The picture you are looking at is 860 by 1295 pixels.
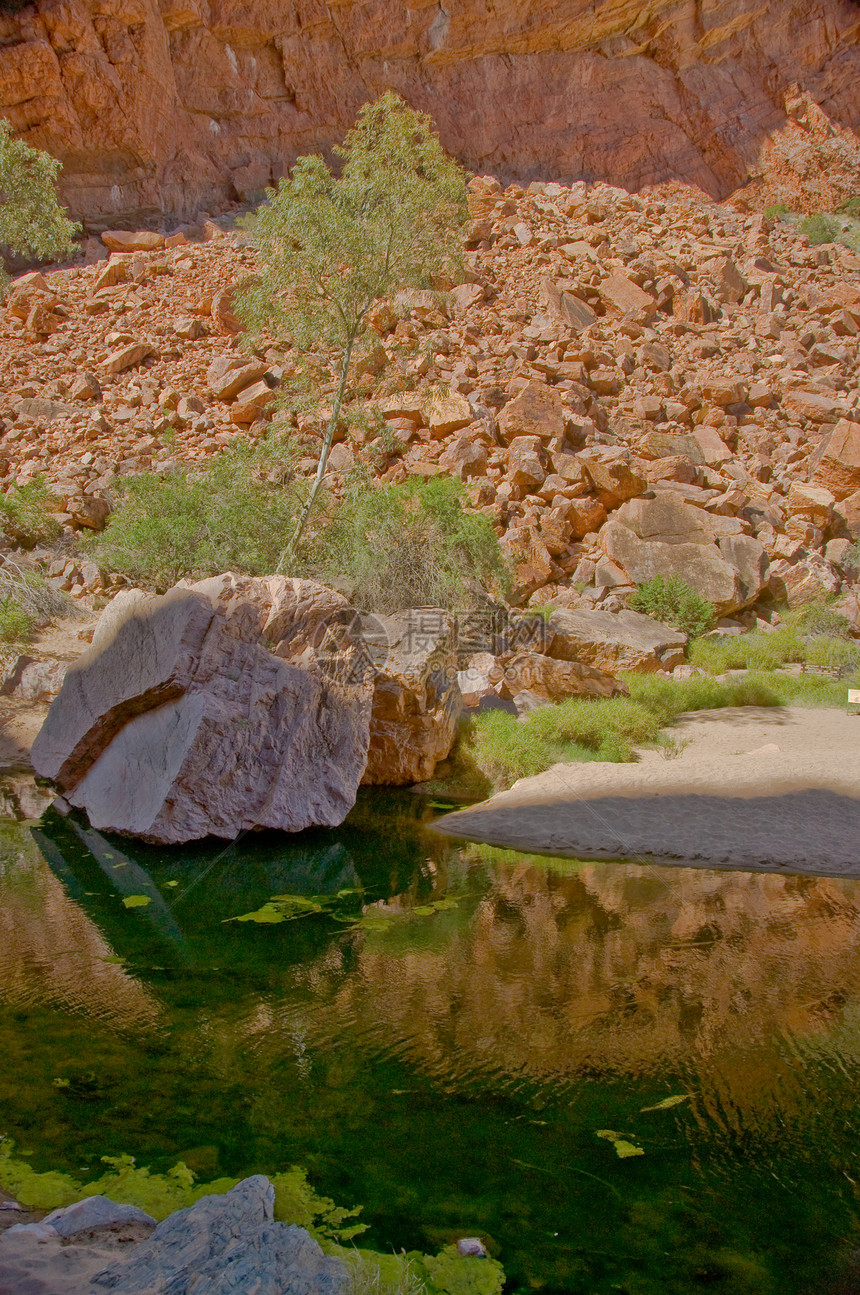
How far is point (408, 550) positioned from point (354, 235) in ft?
15.9

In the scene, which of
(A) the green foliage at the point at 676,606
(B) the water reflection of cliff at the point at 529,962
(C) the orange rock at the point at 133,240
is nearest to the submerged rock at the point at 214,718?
(B) the water reflection of cliff at the point at 529,962

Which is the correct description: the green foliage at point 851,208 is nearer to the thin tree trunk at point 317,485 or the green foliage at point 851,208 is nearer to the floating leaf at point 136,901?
the thin tree trunk at point 317,485

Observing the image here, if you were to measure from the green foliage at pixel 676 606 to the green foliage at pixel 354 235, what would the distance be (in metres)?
6.28

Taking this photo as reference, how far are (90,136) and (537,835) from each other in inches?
944

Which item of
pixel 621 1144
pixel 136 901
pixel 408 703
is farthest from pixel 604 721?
pixel 621 1144

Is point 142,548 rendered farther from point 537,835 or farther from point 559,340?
point 559,340

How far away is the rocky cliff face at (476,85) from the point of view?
2431 cm

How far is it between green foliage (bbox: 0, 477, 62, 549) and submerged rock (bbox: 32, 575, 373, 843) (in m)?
7.11

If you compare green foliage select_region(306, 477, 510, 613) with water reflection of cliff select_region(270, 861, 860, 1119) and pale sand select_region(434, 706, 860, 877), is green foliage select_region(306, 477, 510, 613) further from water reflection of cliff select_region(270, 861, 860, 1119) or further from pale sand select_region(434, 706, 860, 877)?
water reflection of cliff select_region(270, 861, 860, 1119)

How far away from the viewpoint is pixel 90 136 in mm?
23234

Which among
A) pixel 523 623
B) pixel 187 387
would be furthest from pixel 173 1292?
pixel 187 387

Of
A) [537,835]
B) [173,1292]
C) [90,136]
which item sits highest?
[90,136]

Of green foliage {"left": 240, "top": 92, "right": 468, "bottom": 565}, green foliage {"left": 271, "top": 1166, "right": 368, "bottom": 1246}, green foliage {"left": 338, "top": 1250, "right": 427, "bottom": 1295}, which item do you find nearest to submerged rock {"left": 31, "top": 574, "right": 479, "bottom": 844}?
green foliage {"left": 240, "top": 92, "right": 468, "bottom": 565}

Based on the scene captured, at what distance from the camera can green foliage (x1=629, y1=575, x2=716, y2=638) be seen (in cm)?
1516
